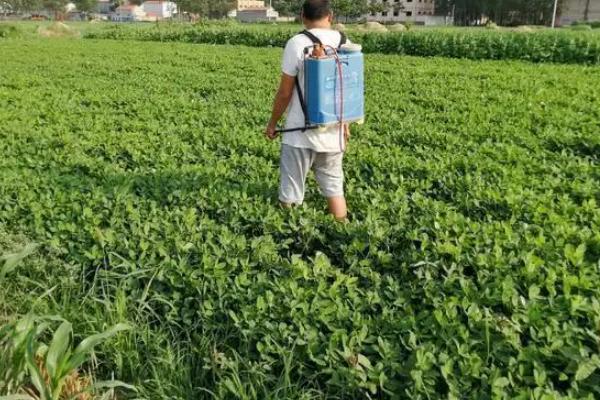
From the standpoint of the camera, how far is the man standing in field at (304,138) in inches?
154

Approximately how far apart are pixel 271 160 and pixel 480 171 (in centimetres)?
215

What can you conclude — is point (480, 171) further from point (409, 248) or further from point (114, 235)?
point (114, 235)

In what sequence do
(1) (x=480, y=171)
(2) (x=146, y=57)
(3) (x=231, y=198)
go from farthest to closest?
(2) (x=146, y=57), (1) (x=480, y=171), (3) (x=231, y=198)

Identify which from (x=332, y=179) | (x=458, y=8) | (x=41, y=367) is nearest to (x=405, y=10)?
(x=458, y=8)

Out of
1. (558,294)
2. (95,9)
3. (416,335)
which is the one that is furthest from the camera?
(95,9)

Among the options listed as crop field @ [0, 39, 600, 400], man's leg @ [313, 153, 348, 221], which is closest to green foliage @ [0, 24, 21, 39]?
crop field @ [0, 39, 600, 400]

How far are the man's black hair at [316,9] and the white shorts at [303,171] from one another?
3.02 ft

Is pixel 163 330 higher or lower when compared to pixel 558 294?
lower

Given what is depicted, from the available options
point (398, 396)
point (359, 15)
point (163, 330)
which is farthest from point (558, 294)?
point (359, 15)

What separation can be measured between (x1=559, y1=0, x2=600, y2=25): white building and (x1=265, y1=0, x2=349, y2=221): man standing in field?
234 ft

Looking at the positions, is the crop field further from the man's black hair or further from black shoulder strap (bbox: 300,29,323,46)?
the man's black hair

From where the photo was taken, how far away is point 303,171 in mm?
4328

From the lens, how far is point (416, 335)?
9.59ft

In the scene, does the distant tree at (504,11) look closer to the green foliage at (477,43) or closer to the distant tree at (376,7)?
the distant tree at (376,7)
